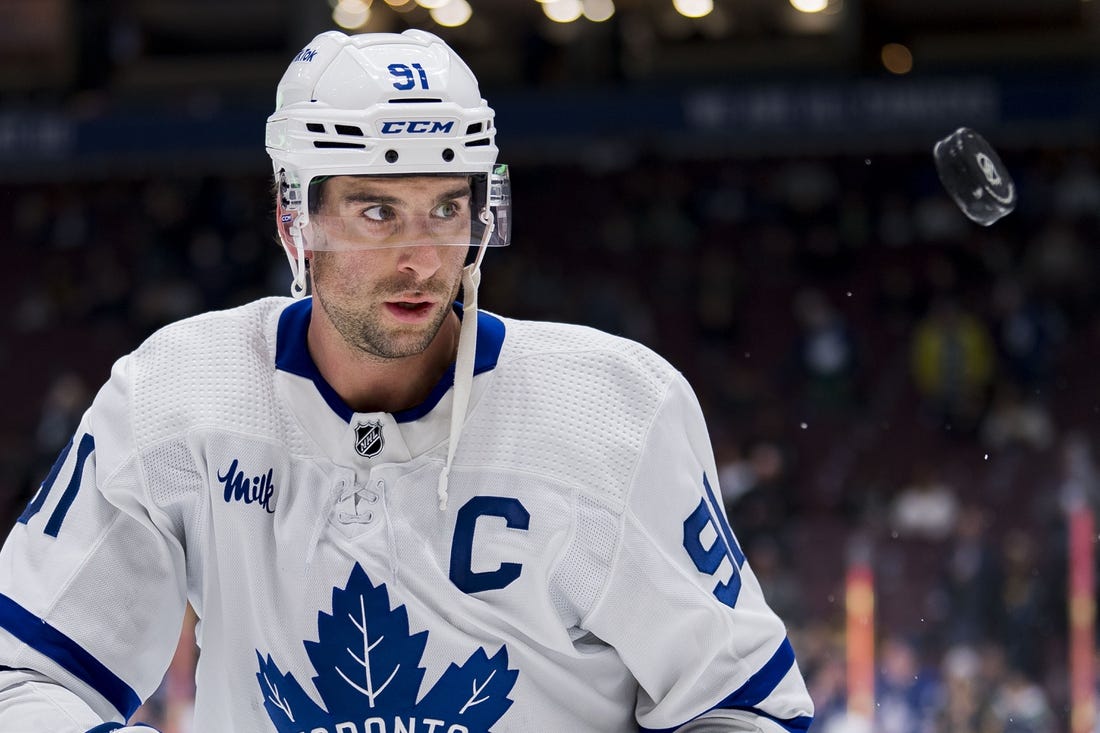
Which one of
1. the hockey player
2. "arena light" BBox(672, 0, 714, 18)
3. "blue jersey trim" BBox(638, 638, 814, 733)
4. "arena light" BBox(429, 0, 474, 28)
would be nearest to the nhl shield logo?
the hockey player

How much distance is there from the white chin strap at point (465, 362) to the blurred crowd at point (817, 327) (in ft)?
13.4

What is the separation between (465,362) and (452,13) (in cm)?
1031

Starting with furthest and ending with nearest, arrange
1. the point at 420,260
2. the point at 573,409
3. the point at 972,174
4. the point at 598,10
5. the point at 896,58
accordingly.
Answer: the point at 598,10
the point at 896,58
the point at 972,174
the point at 573,409
the point at 420,260

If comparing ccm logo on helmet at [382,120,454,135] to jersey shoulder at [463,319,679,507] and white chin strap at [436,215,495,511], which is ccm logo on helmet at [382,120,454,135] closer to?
white chin strap at [436,215,495,511]

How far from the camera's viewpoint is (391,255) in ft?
5.43

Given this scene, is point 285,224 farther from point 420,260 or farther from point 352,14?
point 352,14

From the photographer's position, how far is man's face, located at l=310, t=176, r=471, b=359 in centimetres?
166

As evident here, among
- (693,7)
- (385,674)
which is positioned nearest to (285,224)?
(385,674)

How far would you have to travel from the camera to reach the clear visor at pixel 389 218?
1667mm

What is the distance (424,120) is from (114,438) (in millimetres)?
489

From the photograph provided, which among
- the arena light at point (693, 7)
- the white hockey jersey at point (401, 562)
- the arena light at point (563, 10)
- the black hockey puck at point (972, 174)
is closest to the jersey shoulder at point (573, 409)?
the white hockey jersey at point (401, 562)

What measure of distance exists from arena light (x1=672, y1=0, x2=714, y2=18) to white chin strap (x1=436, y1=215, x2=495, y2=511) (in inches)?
403

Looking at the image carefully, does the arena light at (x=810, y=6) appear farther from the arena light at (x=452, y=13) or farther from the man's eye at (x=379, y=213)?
the man's eye at (x=379, y=213)

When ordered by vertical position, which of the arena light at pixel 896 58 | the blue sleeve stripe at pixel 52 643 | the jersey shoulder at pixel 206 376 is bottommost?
the arena light at pixel 896 58
